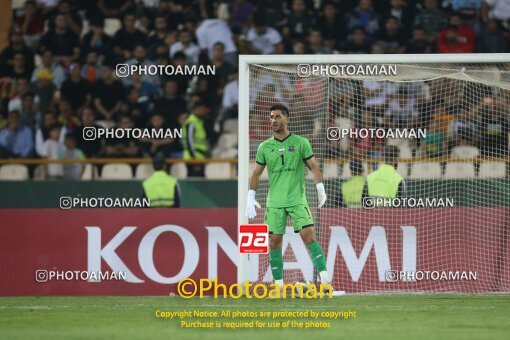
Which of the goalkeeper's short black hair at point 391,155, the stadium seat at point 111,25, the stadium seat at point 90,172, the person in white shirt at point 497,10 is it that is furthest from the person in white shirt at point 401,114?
the stadium seat at point 111,25

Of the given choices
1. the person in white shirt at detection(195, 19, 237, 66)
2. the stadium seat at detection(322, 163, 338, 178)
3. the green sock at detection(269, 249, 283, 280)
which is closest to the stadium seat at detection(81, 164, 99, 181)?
the person in white shirt at detection(195, 19, 237, 66)

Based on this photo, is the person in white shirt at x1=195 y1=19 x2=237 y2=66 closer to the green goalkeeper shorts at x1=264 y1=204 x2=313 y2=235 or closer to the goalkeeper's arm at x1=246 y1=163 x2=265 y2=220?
the goalkeeper's arm at x1=246 y1=163 x2=265 y2=220

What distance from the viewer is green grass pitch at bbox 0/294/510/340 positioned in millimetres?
10883

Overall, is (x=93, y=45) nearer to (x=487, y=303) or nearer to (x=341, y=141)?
(x=341, y=141)

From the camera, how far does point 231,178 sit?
765 inches

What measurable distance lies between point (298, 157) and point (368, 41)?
22.1 ft

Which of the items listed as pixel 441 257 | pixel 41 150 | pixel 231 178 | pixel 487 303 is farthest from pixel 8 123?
pixel 487 303

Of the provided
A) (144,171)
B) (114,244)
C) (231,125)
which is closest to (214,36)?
(231,125)

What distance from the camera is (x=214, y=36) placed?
21266mm

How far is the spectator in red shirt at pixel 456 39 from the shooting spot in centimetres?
2053

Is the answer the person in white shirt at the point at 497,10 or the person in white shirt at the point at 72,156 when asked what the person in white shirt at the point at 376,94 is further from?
the person in white shirt at the point at 72,156

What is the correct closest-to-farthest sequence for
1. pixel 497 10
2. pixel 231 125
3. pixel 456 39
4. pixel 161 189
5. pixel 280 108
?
1. pixel 280 108
2. pixel 161 189
3. pixel 231 125
4. pixel 456 39
5. pixel 497 10

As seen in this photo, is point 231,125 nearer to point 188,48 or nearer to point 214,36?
point 188,48

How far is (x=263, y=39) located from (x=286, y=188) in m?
7.10
